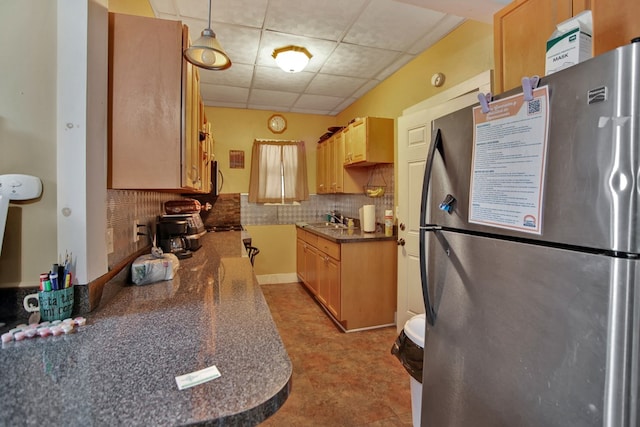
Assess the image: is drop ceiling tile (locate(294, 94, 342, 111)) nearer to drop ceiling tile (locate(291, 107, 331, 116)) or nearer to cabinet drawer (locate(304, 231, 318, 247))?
drop ceiling tile (locate(291, 107, 331, 116))

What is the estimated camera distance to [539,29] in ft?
4.23

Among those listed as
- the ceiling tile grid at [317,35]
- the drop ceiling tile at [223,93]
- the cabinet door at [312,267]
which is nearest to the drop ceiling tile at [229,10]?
the ceiling tile grid at [317,35]

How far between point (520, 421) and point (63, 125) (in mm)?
1682

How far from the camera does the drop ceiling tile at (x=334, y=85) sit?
3463 mm

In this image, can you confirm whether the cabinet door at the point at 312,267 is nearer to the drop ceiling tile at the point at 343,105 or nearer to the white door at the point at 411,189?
the white door at the point at 411,189

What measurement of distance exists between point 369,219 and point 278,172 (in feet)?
6.26

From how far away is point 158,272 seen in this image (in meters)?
1.55

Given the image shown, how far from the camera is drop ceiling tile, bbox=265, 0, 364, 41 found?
211 cm

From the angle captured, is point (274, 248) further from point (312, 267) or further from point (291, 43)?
point (291, 43)

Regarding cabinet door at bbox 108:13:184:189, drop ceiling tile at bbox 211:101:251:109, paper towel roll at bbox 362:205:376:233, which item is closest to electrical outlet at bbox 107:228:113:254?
cabinet door at bbox 108:13:184:189

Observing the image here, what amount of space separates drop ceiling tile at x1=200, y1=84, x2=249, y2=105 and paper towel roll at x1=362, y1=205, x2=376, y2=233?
215 centimetres

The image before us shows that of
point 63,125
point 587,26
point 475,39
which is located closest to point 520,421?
point 587,26

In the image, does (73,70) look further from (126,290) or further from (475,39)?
(475,39)

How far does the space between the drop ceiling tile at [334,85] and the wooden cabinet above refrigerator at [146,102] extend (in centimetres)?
238
